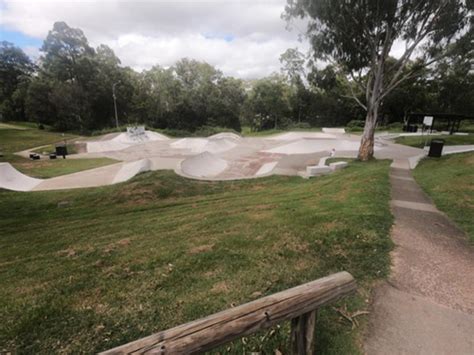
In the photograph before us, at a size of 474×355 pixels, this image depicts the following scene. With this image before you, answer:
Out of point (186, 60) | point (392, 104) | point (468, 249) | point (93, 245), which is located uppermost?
point (186, 60)

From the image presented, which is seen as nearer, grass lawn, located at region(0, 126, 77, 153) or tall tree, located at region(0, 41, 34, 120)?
grass lawn, located at region(0, 126, 77, 153)

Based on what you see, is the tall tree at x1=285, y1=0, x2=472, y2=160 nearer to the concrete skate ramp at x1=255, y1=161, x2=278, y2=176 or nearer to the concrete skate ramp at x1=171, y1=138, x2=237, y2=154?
the concrete skate ramp at x1=255, y1=161, x2=278, y2=176

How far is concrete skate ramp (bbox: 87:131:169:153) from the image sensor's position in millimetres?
23484

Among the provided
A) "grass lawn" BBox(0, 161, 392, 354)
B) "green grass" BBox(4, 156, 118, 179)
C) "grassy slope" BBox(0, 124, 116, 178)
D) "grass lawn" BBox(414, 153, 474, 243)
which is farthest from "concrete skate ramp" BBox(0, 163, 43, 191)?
"grass lawn" BBox(414, 153, 474, 243)

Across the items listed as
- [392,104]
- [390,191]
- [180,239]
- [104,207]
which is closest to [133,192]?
[104,207]

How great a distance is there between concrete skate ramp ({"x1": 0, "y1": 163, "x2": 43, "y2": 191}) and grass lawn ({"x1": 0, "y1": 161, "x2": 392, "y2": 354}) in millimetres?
6385

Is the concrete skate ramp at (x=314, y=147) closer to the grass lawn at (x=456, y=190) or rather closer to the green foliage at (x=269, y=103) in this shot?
the grass lawn at (x=456, y=190)

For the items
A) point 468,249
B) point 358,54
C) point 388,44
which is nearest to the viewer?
point 468,249

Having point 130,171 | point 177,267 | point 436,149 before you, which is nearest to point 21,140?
point 130,171

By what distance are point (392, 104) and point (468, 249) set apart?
124 feet

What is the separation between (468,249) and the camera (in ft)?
11.8

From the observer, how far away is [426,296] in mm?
2586

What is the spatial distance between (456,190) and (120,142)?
2636cm

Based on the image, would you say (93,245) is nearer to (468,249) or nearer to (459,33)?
(468,249)
